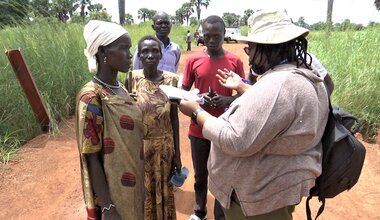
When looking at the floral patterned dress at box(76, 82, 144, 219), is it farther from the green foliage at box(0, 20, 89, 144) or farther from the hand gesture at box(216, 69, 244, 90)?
the green foliage at box(0, 20, 89, 144)

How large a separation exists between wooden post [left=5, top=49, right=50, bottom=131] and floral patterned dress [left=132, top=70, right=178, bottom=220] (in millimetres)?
2744

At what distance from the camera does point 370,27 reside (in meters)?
7.17

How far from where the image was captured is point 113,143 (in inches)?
71.8

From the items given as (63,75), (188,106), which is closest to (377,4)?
(63,75)

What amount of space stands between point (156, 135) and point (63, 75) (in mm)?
3592

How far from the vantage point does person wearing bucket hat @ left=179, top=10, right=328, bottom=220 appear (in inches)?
56.1

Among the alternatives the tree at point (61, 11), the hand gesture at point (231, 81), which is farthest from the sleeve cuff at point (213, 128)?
the tree at point (61, 11)

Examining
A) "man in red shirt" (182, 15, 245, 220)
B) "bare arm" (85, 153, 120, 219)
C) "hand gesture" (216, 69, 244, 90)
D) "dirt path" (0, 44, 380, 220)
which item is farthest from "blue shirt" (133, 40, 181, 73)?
"bare arm" (85, 153, 120, 219)

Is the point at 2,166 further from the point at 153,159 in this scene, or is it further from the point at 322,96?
the point at 322,96

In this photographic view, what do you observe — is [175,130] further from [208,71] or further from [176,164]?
[208,71]

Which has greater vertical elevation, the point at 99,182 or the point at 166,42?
the point at 166,42

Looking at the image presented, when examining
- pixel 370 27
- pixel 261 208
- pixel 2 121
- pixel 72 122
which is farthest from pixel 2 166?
pixel 370 27

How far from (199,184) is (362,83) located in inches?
139

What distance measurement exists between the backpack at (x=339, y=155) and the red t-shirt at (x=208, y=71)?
1254 mm
